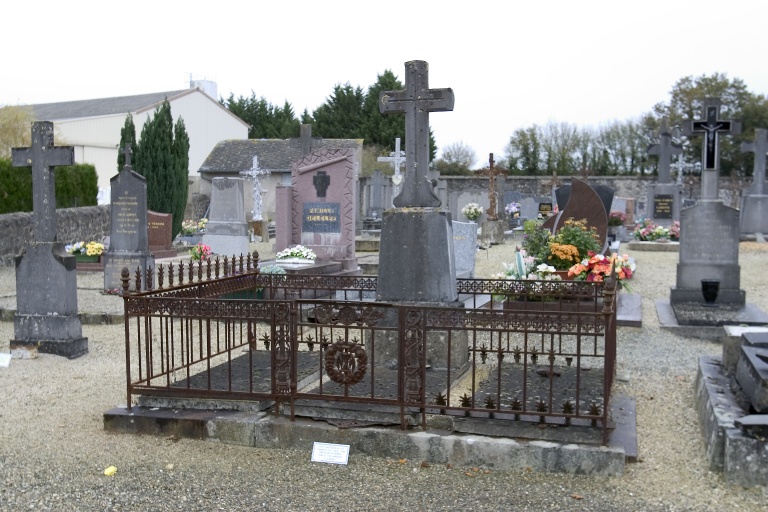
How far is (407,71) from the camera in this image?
6906mm

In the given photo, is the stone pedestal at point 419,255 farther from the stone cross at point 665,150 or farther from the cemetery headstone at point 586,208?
the stone cross at point 665,150

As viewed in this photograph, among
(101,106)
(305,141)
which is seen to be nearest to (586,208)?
(305,141)

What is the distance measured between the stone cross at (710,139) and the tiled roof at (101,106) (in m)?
31.6

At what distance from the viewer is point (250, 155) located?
40.0 metres

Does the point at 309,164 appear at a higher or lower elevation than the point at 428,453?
higher

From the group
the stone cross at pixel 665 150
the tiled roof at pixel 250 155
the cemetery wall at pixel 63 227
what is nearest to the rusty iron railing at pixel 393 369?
the cemetery wall at pixel 63 227

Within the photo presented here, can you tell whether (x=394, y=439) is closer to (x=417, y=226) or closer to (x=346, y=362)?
(x=346, y=362)

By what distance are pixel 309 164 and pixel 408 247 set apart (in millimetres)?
8185

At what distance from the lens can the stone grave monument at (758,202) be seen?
2309cm

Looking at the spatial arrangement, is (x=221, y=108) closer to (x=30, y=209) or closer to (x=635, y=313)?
(x=30, y=209)

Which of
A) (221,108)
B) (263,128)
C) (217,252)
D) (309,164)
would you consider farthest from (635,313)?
(263,128)

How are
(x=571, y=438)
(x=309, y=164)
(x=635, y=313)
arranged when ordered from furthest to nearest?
1. (x=309, y=164)
2. (x=635, y=313)
3. (x=571, y=438)

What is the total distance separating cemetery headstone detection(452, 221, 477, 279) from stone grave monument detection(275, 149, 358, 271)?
2.00 m

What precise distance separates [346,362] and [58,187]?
20.5 metres
